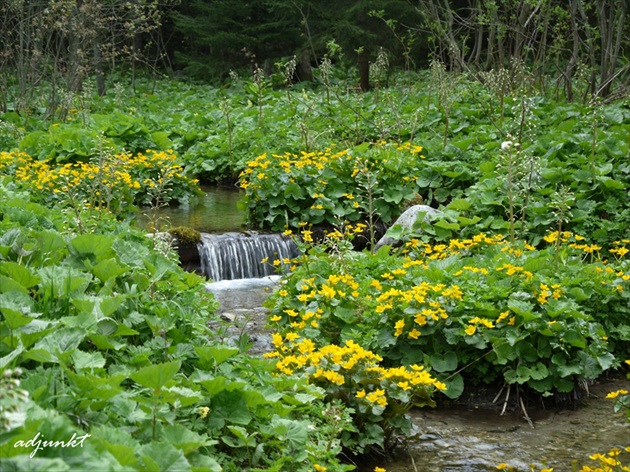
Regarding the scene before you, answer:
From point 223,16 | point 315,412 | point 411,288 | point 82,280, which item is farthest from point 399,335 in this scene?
point 223,16

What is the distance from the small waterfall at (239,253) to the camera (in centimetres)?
728

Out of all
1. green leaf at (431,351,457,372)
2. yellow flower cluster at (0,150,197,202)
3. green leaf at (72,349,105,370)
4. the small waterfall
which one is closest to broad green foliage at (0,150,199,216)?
yellow flower cluster at (0,150,197,202)

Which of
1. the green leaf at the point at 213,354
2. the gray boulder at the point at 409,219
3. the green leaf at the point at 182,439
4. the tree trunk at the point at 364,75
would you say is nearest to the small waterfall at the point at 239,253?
the gray boulder at the point at 409,219

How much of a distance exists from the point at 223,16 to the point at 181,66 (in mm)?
5545

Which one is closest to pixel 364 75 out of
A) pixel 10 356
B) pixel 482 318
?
pixel 482 318

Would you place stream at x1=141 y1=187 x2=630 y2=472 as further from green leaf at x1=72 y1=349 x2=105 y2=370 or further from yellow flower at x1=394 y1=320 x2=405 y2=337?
green leaf at x1=72 y1=349 x2=105 y2=370

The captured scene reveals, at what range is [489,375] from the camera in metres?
4.68

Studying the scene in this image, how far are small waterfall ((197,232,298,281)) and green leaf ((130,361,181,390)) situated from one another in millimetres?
4706

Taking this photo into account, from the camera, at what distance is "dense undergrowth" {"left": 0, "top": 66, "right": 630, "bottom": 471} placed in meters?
2.52

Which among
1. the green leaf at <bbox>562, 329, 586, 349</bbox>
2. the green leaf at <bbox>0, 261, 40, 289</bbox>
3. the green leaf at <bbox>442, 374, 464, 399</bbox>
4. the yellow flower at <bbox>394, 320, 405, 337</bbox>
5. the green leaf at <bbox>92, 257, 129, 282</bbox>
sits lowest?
the green leaf at <bbox>442, 374, 464, 399</bbox>

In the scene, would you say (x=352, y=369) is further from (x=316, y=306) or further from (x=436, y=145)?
(x=436, y=145)

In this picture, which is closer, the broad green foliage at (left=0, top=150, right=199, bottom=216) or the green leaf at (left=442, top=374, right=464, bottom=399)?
the green leaf at (left=442, top=374, right=464, bottom=399)

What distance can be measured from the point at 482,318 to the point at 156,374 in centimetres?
267

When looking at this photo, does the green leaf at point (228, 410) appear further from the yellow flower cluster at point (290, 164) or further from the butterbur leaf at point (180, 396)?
the yellow flower cluster at point (290, 164)
